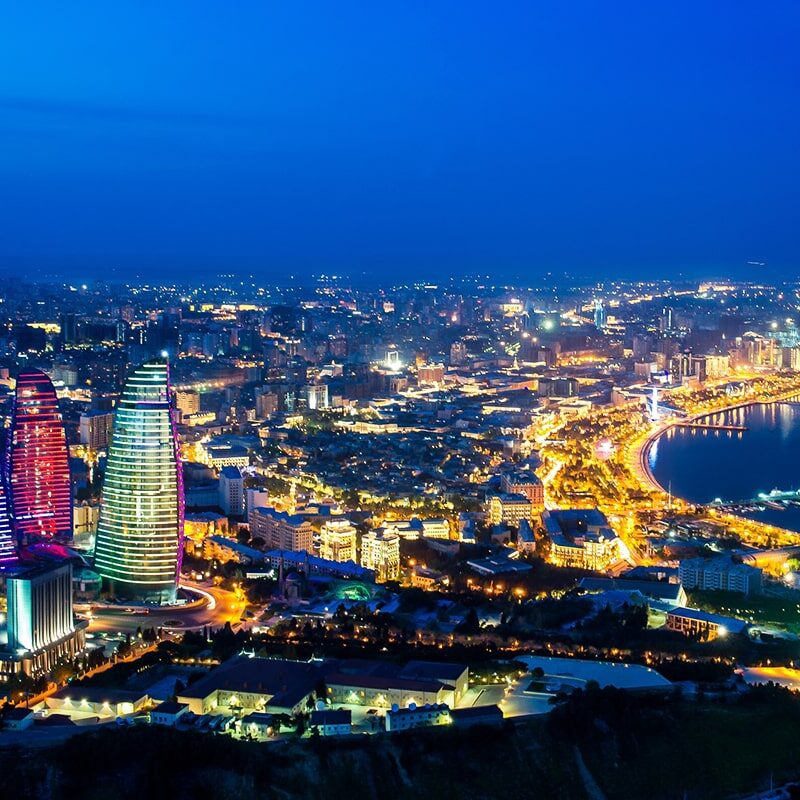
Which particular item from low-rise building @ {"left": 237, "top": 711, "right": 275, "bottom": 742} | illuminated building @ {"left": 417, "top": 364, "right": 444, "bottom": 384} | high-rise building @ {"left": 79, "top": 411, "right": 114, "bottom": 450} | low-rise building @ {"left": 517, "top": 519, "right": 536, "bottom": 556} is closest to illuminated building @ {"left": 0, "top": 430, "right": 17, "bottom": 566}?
low-rise building @ {"left": 237, "top": 711, "right": 275, "bottom": 742}

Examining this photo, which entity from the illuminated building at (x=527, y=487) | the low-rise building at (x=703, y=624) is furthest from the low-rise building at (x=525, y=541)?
the low-rise building at (x=703, y=624)

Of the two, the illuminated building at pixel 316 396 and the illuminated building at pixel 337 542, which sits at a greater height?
the illuminated building at pixel 316 396

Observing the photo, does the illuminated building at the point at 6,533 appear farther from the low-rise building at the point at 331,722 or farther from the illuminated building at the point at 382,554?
the low-rise building at the point at 331,722

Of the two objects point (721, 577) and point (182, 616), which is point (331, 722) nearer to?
point (182, 616)

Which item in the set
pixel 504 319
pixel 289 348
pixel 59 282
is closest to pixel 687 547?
pixel 289 348

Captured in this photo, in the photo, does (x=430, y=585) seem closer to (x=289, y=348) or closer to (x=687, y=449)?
(x=687, y=449)

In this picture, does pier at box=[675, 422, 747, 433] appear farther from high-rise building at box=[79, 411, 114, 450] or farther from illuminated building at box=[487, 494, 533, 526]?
high-rise building at box=[79, 411, 114, 450]
